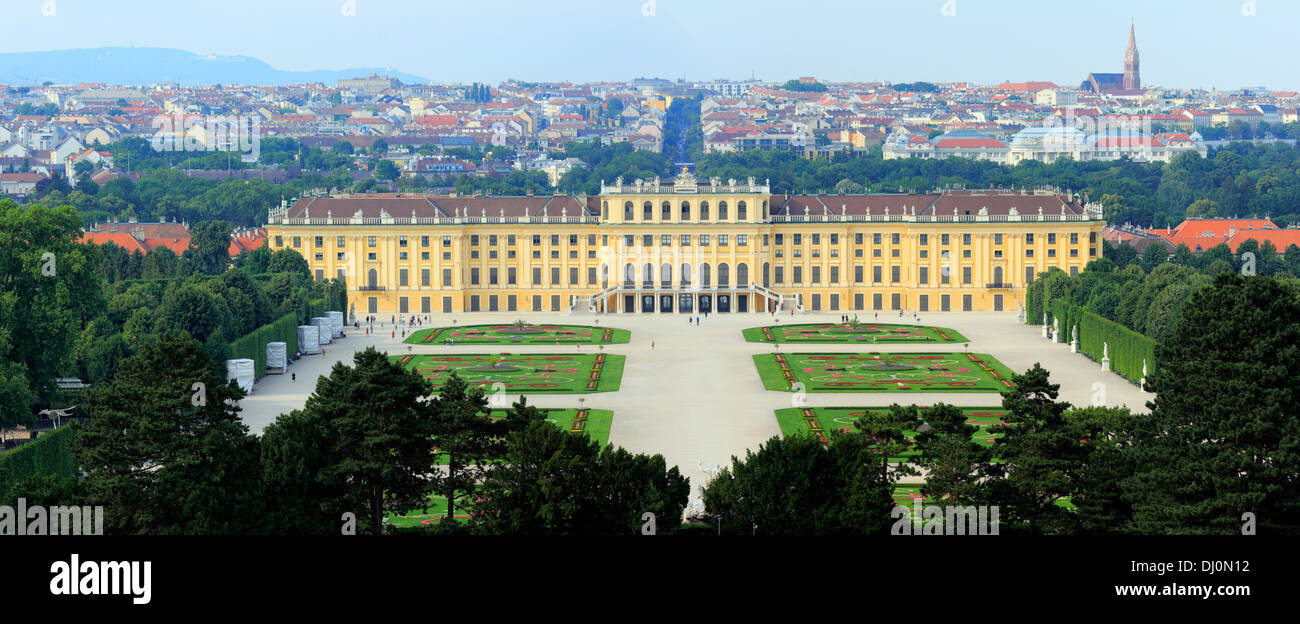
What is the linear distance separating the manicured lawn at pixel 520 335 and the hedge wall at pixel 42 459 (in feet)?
127

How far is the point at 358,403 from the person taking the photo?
1582 inches

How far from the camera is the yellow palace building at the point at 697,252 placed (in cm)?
10294

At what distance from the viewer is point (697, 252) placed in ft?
341

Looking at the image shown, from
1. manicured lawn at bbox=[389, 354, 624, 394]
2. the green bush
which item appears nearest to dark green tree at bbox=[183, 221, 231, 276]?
the green bush

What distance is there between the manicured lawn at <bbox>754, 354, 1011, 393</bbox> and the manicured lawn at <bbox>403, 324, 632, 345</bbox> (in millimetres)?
11815

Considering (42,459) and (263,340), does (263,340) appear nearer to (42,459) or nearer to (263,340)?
(263,340)

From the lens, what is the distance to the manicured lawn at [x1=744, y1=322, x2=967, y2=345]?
8600 cm

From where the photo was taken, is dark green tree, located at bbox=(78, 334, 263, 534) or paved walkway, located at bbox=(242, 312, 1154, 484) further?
paved walkway, located at bbox=(242, 312, 1154, 484)

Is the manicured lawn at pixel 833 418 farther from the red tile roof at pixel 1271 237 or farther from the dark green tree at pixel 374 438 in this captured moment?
the red tile roof at pixel 1271 237

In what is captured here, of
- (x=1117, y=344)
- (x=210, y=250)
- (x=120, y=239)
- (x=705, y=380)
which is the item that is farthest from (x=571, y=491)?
(x=120, y=239)

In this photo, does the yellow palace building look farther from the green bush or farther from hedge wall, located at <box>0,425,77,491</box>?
hedge wall, located at <box>0,425,77,491</box>
